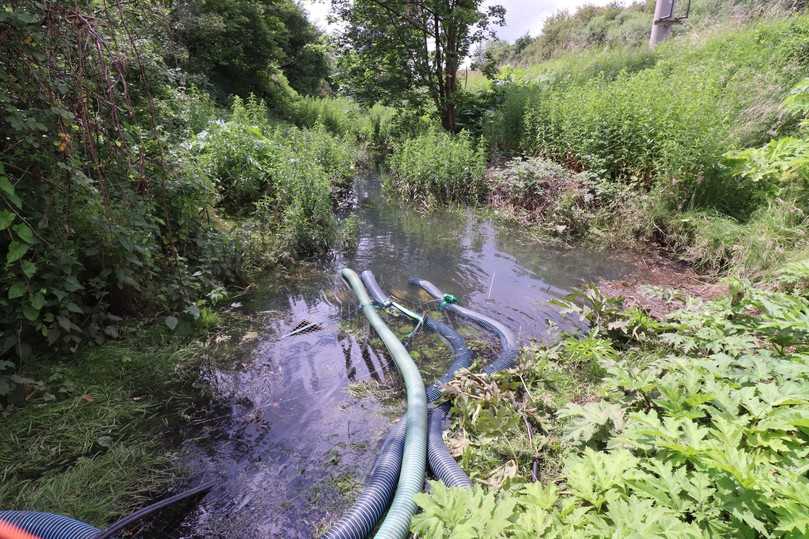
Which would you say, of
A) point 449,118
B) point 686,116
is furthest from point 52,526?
point 449,118

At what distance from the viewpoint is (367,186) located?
1009 cm

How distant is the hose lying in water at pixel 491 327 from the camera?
3.30 metres

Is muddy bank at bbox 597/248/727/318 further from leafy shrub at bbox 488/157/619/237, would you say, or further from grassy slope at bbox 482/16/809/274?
leafy shrub at bbox 488/157/619/237

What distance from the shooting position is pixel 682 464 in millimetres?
1813

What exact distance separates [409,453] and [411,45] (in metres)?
11.8

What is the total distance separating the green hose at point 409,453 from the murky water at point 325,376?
10.2 inches

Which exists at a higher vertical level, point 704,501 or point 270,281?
point 704,501

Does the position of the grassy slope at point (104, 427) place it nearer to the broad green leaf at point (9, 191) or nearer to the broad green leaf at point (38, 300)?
the broad green leaf at point (38, 300)

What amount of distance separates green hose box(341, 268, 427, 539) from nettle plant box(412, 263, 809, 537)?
35 cm

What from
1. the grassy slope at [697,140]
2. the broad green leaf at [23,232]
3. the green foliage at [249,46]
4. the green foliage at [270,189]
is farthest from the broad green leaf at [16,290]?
the green foliage at [249,46]

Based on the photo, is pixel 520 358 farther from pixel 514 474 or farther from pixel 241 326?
pixel 241 326

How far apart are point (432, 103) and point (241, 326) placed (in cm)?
1067

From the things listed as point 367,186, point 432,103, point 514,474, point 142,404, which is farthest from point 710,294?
point 432,103

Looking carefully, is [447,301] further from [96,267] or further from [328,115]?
[328,115]
